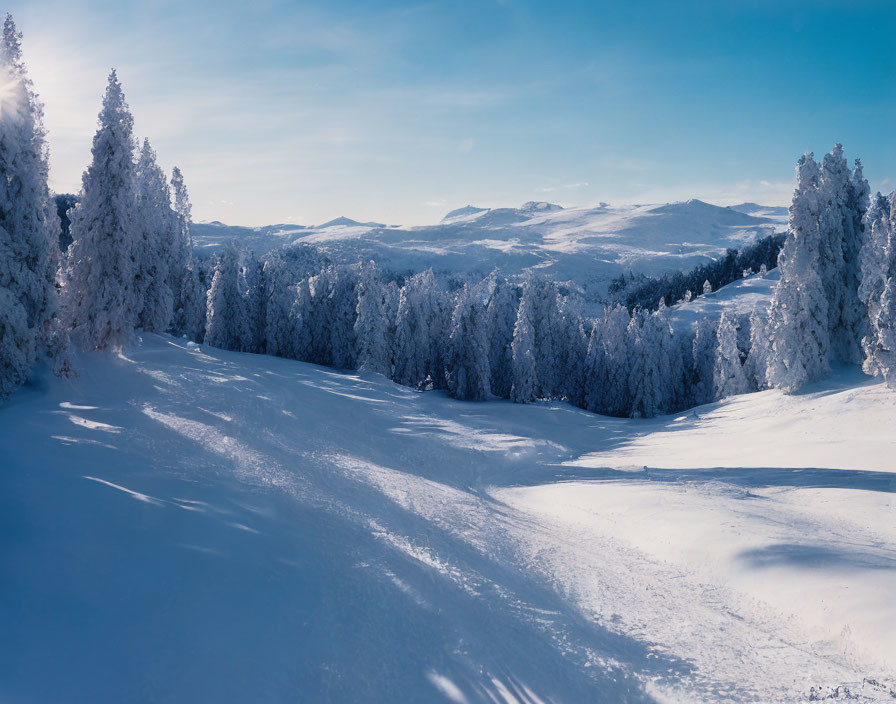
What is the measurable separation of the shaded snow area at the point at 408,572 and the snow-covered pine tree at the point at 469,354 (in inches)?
1017

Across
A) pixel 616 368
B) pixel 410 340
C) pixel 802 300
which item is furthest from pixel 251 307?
pixel 802 300

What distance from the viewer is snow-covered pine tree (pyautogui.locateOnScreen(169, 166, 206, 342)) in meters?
44.6

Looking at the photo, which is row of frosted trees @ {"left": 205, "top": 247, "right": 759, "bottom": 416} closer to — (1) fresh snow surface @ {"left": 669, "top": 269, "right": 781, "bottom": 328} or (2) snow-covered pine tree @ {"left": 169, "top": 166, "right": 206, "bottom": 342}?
(2) snow-covered pine tree @ {"left": 169, "top": 166, "right": 206, "bottom": 342}

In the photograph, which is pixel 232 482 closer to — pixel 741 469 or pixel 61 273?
pixel 741 469

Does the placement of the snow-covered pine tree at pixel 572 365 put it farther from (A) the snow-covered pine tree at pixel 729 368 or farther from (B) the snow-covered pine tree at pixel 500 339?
(A) the snow-covered pine tree at pixel 729 368

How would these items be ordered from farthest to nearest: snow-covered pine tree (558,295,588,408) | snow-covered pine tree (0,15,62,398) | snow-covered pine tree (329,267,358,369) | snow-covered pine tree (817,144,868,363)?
snow-covered pine tree (558,295,588,408), snow-covered pine tree (329,267,358,369), snow-covered pine tree (817,144,868,363), snow-covered pine tree (0,15,62,398)

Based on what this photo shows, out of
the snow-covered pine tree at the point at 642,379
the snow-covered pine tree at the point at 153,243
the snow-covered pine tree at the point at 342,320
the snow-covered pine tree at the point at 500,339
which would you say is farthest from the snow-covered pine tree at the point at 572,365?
the snow-covered pine tree at the point at 153,243

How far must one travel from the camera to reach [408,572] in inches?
356

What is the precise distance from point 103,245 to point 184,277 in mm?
22616

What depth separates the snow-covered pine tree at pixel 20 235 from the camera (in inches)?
692

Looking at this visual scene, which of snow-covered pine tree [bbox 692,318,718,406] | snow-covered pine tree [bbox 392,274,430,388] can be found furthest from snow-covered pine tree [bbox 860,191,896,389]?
snow-covered pine tree [bbox 392,274,430,388]

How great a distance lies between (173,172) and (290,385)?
27.7 metres

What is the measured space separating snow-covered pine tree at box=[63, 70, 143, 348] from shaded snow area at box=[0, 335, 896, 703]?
7.27 metres

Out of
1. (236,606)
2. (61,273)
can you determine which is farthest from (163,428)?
(61,273)
